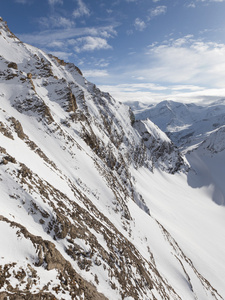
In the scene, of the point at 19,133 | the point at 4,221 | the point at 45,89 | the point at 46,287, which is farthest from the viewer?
the point at 45,89

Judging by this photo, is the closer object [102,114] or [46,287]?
[46,287]

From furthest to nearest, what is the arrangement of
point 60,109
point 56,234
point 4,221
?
point 60,109, point 56,234, point 4,221

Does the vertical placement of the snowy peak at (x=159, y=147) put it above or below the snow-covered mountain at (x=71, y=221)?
above

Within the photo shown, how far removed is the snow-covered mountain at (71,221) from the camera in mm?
8445

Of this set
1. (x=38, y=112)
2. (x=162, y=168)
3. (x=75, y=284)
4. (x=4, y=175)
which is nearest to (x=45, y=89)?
(x=38, y=112)

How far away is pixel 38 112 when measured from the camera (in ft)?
106

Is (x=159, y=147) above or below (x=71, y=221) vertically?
above

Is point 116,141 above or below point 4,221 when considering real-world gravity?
above

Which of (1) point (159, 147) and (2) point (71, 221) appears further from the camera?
(1) point (159, 147)

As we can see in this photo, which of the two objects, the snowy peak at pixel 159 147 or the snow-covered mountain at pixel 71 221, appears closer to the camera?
the snow-covered mountain at pixel 71 221

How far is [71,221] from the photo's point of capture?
12.9 meters

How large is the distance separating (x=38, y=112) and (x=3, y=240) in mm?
28198

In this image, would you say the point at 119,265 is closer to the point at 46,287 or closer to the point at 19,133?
the point at 46,287

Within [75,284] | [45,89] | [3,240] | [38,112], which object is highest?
[45,89]
